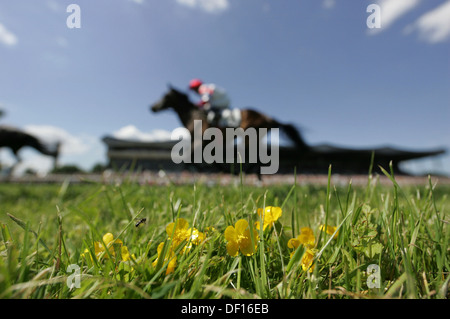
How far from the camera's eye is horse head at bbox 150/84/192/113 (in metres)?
5.12

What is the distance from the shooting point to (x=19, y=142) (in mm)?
8078

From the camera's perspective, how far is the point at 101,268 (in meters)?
0.42

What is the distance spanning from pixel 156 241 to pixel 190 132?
455cm

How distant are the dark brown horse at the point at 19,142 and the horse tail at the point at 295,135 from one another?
25.1 ft

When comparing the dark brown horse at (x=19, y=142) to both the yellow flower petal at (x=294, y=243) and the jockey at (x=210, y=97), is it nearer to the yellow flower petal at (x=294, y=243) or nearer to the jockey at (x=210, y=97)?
the jockey at (x=210, y=97)

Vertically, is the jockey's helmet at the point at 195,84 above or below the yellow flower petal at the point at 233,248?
above

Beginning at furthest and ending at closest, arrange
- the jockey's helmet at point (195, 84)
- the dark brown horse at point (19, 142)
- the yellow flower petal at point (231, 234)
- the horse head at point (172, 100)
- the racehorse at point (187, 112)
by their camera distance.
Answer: the dark brown horse at point (19, 142)
the jockey's helmet at point (195, 84)
the horse head at point (172, 100)
the racehorse at point (187, 112)
the yellow flower petal at point (231, 234)

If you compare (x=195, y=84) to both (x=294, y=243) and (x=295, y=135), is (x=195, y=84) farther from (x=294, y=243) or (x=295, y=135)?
(x=294, y=243)

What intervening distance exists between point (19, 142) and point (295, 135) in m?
8.83

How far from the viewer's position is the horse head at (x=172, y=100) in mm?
5121

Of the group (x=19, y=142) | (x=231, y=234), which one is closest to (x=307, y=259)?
A: (x=231, y=234)

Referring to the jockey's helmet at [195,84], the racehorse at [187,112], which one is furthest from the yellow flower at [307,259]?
the jockey's helmet at [195,84]
